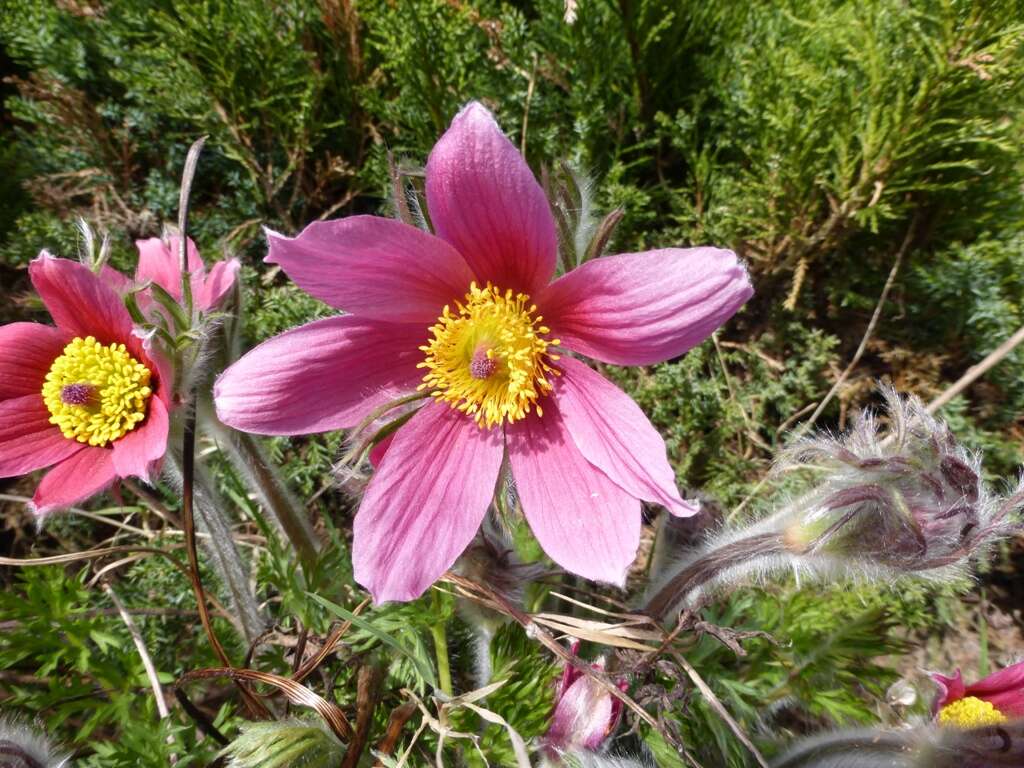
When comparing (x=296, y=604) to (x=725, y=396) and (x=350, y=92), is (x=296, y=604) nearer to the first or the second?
(x=725, y=396)

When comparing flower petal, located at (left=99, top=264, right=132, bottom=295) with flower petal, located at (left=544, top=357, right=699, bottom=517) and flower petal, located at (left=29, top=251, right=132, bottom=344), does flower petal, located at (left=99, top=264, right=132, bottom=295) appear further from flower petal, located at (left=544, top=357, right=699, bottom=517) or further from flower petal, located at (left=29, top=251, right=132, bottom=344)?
flower petal, located at (left=544, top=357, right=699, bottom=517)

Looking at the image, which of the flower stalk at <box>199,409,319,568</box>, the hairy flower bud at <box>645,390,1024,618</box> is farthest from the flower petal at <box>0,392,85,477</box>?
the hairy flower bud at <box>645,390,1024,618</box>

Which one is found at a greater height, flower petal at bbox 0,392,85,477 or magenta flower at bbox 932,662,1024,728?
flower petal at bbox 0,392,85,477

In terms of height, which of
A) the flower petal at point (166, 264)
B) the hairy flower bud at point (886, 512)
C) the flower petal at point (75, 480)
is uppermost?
the flower petal at point (166, 264)

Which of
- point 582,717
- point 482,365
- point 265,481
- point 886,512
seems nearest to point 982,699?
point 886,512

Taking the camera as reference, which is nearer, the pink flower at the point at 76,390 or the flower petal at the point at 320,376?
the flower petal at the point at 320,376

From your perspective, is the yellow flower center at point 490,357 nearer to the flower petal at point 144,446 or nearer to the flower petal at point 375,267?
the flower petal at point 375,267

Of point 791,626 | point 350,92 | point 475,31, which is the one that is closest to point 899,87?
point 475,31

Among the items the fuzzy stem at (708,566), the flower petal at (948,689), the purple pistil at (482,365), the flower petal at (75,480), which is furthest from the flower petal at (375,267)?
the flower petal at (948,689)
